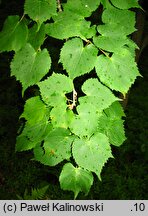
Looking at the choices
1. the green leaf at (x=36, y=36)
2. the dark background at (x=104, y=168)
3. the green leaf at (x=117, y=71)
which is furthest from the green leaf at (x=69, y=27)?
the dark background at (x=104, y=168)

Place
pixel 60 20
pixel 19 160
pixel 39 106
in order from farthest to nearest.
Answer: pixel 19 160, pixel 39 106, pixel 60 20

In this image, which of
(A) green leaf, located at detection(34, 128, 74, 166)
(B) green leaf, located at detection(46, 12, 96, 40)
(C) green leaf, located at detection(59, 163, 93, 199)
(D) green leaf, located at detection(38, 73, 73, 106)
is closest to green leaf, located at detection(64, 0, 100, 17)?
(B) green leaf, located at detection(46, 12, 96, 40)

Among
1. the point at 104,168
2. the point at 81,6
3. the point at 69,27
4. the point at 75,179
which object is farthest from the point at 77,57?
the point at 104,168

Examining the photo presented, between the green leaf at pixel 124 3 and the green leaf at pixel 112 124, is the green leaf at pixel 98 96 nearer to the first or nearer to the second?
the green leaf at pixel 112 124

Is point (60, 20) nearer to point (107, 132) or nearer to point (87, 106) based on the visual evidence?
point (87, 106)

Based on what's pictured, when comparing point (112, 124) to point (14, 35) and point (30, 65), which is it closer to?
point (30, 65)

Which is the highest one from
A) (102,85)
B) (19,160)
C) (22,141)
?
(102,85)

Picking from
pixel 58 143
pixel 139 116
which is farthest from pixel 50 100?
pixel 139 116
